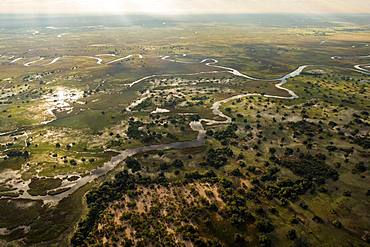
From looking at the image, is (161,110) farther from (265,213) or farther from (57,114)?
(265,213)

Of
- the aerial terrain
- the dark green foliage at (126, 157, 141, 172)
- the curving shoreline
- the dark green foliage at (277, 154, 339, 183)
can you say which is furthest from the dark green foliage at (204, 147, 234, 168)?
the dark green foliage at (126, 157, 141, 172)

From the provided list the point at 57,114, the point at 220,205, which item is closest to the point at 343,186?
the point at 220,205

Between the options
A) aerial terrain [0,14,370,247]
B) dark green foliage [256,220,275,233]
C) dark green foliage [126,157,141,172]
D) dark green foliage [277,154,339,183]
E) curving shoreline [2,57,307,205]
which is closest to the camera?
dark green foliage [256,220,275,233]

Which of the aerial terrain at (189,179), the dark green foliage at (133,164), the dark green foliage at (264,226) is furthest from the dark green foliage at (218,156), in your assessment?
the dark green foliage at (264,226)

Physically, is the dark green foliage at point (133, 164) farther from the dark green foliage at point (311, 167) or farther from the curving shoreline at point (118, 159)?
the dark green foliage at point (311, 167)

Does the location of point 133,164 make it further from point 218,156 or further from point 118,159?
point 218,156

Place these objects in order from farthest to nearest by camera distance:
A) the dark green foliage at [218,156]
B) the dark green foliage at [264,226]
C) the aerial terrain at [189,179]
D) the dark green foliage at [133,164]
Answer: the dark green foliage at [218,156] < the dark green foliage at [133,164] < the aerial terrain at [189,179] < the dark green foliage at [264,226]

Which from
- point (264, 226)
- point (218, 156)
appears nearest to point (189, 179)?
point (218, 156)

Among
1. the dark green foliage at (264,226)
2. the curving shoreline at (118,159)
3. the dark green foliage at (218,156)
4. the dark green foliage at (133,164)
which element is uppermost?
the dark green foliage at (264,226)

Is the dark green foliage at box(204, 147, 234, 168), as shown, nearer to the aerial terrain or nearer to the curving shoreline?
the aerial terrain

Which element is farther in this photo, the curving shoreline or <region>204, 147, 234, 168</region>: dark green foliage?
<region>204, 147, 234, 168</region>: dark green foliage

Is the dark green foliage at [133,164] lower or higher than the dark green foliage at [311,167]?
lower
